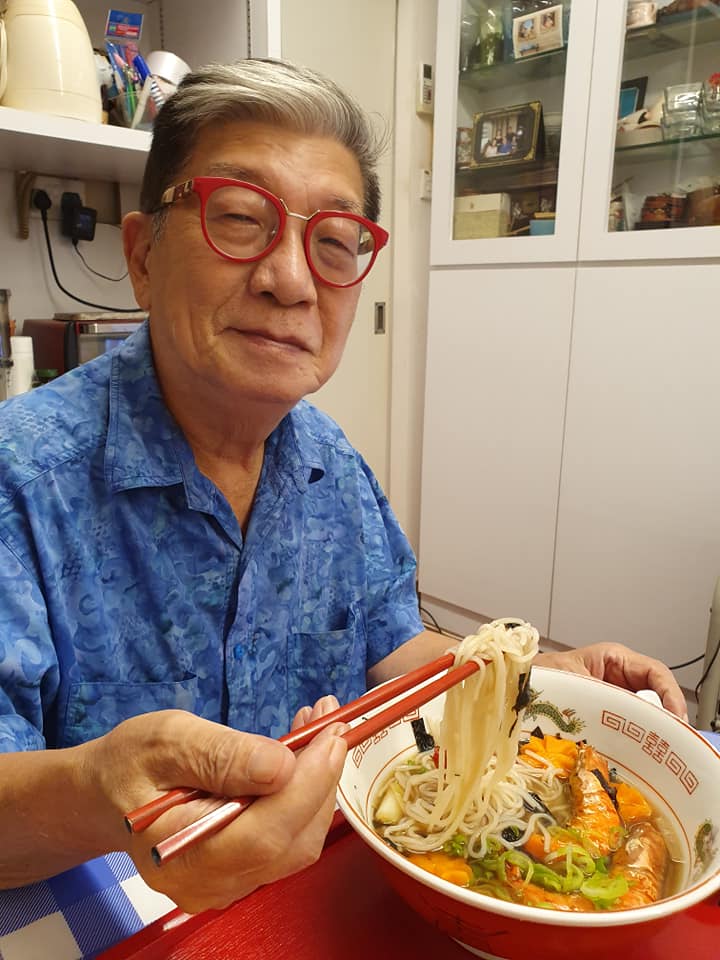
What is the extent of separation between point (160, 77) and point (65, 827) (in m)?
1.41

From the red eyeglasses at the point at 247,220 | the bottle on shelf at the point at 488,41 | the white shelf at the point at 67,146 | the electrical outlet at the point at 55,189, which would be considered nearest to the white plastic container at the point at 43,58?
the white shelf at the point at 67,146

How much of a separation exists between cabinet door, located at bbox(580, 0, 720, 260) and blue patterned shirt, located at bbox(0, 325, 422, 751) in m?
1.72

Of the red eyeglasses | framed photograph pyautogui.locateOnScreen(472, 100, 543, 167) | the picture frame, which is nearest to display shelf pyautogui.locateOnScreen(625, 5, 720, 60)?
framed photograph pyautogui.locateOnScreen(472, 100, 543, 167)

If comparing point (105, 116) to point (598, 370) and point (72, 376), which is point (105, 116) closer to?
point (72, 376)

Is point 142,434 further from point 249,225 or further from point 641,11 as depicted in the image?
point 641,11

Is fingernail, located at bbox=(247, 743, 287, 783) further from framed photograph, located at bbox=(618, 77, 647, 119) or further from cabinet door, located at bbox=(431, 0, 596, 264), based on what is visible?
framed photograph, located at bbox=(618, 77, 647, 119)

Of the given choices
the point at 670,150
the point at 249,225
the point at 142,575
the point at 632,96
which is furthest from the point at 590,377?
the point at 142,575

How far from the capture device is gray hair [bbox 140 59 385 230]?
2.91 feet

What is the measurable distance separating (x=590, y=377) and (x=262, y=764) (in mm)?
2249

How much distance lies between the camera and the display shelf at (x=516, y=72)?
2558 millimetres

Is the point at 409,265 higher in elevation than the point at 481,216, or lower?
lower

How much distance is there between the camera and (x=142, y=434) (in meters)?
0.94

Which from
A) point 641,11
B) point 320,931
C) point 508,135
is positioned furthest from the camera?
point 508,135

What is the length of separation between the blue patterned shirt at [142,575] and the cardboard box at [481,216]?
6.40ft
